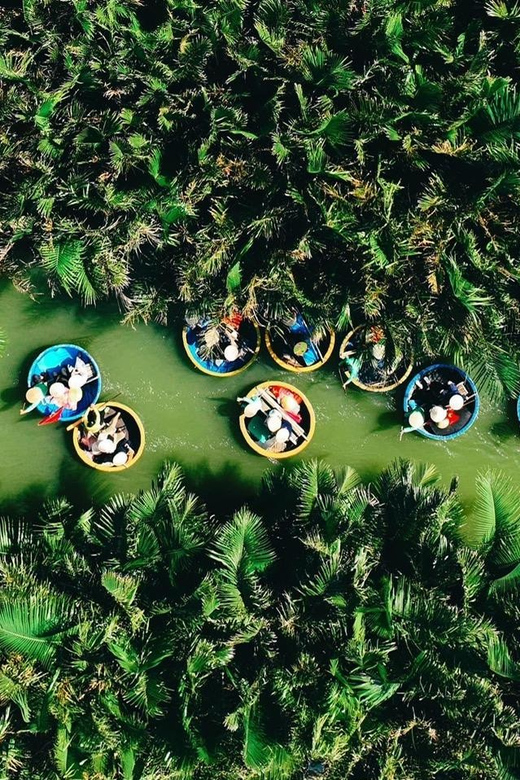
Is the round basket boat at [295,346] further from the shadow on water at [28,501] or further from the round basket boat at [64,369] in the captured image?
the shadow on water at [28,501]

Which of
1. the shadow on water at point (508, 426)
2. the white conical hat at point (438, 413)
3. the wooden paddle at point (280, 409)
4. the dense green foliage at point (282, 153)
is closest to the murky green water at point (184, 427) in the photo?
the shadow on water at point (508, 426)

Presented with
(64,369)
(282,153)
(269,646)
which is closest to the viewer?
(269,646)

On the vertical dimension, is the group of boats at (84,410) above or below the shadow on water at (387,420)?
below

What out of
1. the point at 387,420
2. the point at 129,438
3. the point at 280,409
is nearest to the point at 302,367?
the point at 280,409

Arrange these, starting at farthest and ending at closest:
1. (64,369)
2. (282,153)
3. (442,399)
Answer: (64,369) → (442,399) → (282,153)

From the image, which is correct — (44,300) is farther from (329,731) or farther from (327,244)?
(329,731)

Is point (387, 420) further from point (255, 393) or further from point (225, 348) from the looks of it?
point (225, 348)
